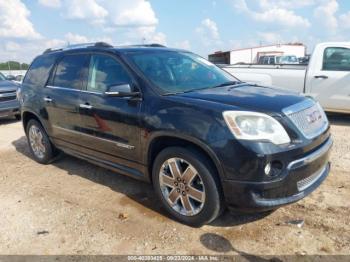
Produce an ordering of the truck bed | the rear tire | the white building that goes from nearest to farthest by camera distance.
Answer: the rear tire → the truck bed → the white building

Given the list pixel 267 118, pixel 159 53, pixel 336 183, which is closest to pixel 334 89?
pixel 336 183

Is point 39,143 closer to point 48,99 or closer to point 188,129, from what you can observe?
point 48,99

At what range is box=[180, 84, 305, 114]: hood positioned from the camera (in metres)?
3.27

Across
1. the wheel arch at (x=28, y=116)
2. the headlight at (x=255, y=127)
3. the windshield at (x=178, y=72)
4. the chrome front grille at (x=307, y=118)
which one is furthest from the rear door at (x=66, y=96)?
the chrome front grille at (x=307, y=118)

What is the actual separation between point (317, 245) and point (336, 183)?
1.57 meters

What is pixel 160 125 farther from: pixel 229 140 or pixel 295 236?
pixel 295 236

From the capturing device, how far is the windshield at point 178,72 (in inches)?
156

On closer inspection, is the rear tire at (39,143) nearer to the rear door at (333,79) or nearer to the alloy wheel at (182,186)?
the alloy wheel at (182,186)

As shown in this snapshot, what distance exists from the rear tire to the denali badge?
3.99 metres

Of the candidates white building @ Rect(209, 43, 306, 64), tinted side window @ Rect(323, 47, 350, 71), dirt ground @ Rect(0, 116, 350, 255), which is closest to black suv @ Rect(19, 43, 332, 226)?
dirt ground @ Rect(0, 116, 350, 255)

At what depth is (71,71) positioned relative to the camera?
16.2 ft

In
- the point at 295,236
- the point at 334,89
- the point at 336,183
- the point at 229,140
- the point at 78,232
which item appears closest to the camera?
the point at 229,140

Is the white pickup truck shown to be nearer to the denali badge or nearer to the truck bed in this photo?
the truck bed

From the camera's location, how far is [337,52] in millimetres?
7875
